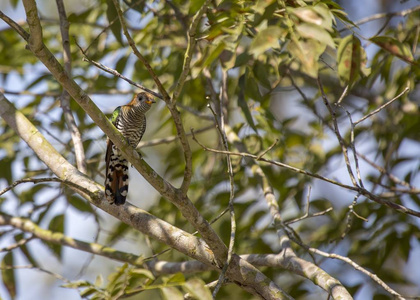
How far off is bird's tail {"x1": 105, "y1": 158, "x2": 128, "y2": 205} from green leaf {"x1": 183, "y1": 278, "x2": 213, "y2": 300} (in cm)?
109

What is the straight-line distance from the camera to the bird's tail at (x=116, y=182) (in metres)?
3.08

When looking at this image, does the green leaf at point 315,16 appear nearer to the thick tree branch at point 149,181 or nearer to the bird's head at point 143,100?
the thick tree branch at point 149,181

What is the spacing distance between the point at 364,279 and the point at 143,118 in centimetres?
204

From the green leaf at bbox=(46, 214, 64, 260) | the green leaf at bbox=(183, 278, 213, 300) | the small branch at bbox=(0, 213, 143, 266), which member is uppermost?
the green leaf at bbox=(46, 214, 64, 260)

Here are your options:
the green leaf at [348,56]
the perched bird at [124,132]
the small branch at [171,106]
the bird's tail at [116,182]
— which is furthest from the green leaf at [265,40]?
the perched bird at [124,132]

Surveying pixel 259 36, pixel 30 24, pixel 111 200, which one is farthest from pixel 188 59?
pixel 111 200

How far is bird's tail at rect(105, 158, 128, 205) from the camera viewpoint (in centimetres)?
308

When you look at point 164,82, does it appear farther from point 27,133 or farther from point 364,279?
point 364,279

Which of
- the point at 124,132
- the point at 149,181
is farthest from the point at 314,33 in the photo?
the point at 124,132

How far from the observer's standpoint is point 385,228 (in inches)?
152

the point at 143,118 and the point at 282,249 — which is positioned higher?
the point at 143,118

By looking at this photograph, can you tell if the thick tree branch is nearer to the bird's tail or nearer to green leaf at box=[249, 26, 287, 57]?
the bird's tail

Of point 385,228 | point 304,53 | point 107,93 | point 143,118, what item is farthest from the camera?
point 107,93

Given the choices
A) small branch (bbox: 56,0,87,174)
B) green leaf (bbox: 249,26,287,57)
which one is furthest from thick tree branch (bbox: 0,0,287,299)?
green leaf (bbox: 249,26,287,57)
